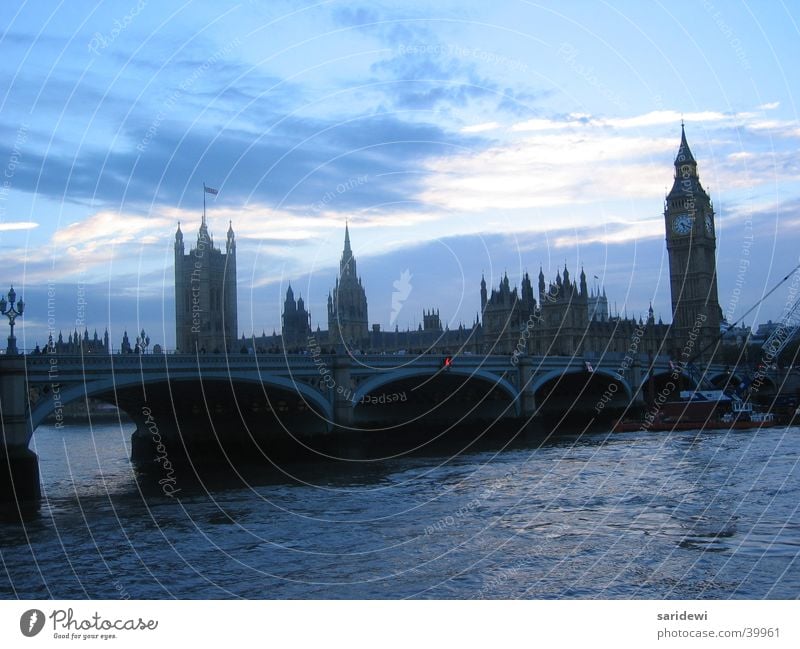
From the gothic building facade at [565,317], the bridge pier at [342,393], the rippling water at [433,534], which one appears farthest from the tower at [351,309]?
the rippling water at [433,534]

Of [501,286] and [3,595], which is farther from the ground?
[501,286]

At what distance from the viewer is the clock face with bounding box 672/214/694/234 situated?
93556 mm

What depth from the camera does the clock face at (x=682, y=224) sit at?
9356cm

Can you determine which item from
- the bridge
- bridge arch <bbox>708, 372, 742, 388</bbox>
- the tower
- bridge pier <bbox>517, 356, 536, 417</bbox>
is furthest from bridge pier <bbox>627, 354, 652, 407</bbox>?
the tower

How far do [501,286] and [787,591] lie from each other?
72.7 m

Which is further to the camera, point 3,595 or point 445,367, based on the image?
point 445,367

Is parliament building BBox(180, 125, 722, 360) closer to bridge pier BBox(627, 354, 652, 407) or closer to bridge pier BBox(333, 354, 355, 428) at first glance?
bridge pier BBox(627, 354, 652, 407)

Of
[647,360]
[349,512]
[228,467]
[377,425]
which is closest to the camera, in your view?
[349,512]

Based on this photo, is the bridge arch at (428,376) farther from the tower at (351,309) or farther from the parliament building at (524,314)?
the tower at (351,309)

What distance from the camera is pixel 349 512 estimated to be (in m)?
18.8

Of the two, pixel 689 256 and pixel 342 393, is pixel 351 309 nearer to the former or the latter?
pixel 689 256

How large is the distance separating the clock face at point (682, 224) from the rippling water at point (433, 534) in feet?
229

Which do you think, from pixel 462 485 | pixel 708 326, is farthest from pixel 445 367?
pixel 708 326
